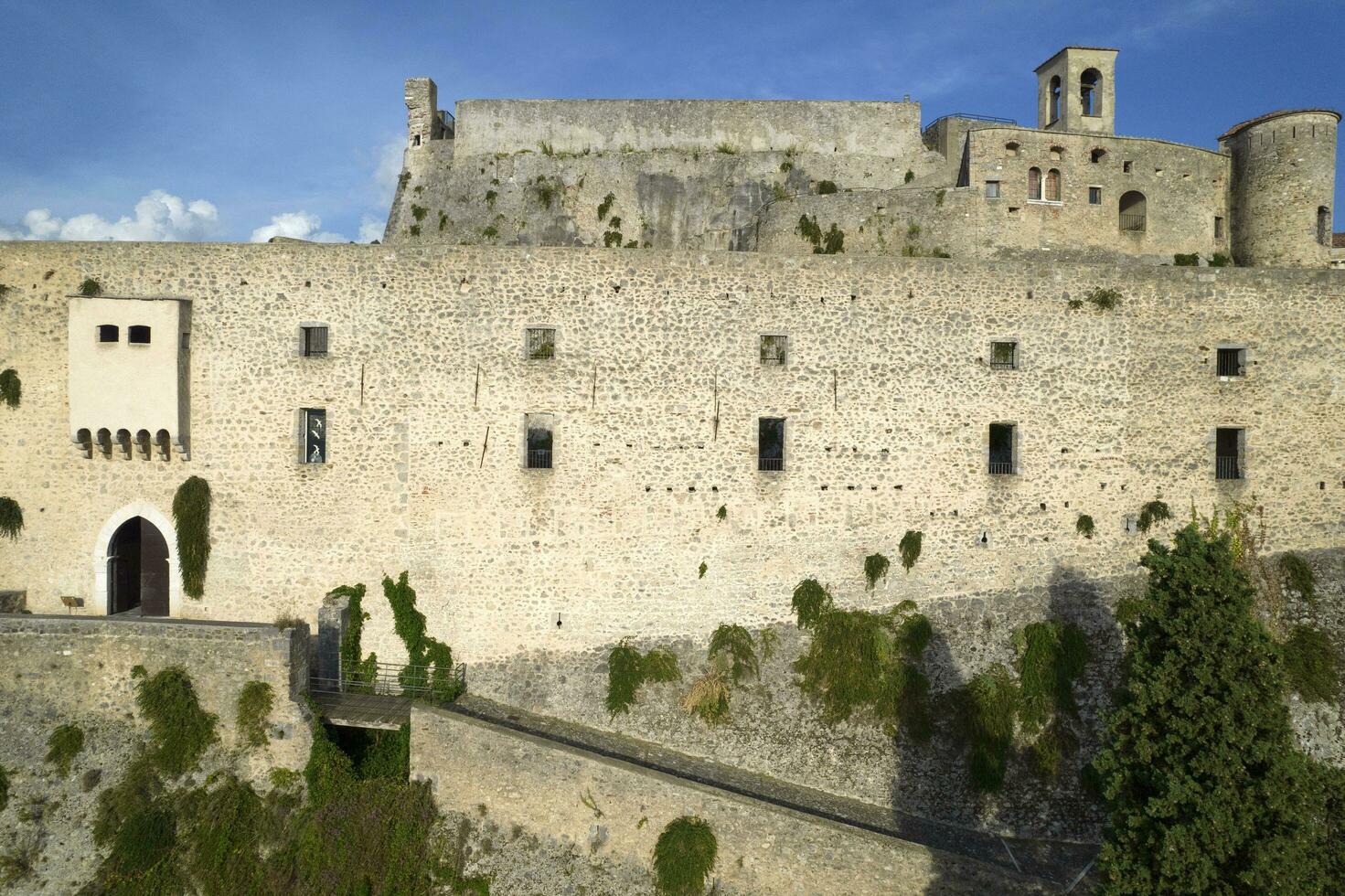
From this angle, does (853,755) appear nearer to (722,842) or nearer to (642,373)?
(722,842)

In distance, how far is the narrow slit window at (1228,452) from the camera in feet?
58.3

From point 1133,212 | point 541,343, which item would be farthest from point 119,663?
point 1133,212

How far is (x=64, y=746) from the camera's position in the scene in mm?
14734

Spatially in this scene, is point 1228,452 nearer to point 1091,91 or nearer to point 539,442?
point 1091,91

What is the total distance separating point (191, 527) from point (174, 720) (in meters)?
3.94

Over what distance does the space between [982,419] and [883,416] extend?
6.66 ft

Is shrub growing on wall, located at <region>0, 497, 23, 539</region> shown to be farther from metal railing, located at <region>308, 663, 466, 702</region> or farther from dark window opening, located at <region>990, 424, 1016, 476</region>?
dark window opening, located at <region>990, 424, 1016, 476</region>

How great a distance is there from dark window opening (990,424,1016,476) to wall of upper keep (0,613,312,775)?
14.0 metres

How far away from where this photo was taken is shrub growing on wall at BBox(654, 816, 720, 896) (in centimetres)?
1369

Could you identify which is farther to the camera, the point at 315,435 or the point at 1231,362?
the point at 1231,362

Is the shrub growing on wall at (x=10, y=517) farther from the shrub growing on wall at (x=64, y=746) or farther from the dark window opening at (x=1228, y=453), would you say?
the dark window opening at (x=1228, y=453)

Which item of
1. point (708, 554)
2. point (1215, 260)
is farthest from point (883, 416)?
point (1215, 260)

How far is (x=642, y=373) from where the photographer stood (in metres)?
17.1

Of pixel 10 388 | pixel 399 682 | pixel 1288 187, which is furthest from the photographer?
pixel 1288 187
